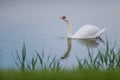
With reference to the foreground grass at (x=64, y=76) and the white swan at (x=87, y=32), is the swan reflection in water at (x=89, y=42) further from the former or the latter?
the foreground grass at (x=64, y=76)

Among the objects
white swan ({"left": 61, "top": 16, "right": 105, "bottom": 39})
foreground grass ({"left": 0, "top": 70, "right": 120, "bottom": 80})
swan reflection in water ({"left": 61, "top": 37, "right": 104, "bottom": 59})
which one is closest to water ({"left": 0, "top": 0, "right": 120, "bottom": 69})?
swan reflection in water ({"left": 61, "top": 37, "right": 104, "bottom": 59})

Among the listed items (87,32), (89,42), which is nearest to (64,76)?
(89,42)

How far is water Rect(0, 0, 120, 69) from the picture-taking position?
29.9 feet

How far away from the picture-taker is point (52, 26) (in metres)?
12.0

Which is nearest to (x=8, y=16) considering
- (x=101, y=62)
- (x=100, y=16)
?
(x=100, y=16)

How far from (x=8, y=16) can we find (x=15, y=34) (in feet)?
9.48

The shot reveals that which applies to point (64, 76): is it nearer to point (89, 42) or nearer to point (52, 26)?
point (89, 42)

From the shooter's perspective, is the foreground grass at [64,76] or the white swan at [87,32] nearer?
the foreground grass at [64,76]

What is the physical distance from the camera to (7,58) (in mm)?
7867

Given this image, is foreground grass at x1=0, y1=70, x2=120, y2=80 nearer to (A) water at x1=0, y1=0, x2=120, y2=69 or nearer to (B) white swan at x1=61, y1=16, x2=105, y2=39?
(A) water at x1=0, y1=0, x2=120, y2=69

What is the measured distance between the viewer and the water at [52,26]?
9117 millimetres

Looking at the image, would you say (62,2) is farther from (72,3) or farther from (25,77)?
(25,77)

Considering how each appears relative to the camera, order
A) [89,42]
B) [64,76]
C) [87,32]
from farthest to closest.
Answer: [87,32] < [89,42] < [64,76]

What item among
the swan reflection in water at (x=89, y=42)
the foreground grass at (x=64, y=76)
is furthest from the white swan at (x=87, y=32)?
the foreground grass at (x=64, y=76)
